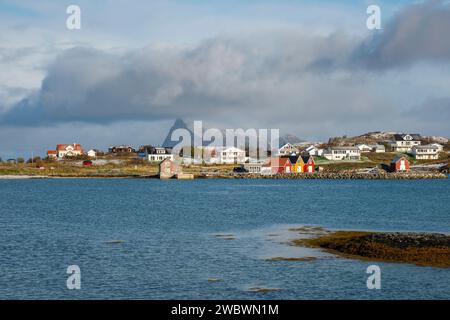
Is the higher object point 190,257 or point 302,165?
point 302,165

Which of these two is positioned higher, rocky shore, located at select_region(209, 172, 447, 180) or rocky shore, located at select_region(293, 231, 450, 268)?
rocky shore, located at select_region(209, 172, 447, 180)

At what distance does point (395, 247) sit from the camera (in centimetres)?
3828

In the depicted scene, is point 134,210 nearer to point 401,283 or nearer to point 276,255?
point 276,255

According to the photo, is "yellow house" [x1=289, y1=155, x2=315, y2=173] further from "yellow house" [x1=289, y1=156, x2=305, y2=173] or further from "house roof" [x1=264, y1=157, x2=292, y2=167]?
"house roof" [x1=264, y1=157, x2=292, y2=167]

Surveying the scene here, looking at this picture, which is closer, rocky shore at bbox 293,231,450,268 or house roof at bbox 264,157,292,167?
rocky shore at bbox 293,231,450,268

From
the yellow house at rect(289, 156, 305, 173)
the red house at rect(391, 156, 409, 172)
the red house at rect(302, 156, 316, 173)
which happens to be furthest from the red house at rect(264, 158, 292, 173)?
the red house at rect(391, 156, 409, 172)

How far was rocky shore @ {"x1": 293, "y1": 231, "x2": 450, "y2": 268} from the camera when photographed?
1400 inches

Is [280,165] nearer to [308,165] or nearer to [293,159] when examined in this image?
[293,159]

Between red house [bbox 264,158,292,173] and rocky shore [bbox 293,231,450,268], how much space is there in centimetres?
14314

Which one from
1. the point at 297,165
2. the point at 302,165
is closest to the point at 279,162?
the point at 297,165

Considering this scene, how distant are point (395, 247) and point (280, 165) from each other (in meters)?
152

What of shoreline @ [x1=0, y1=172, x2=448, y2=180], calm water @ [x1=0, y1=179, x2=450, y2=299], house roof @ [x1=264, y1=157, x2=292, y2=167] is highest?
house roof @ [x1=264, y1=157, x2=292, y2=167]
